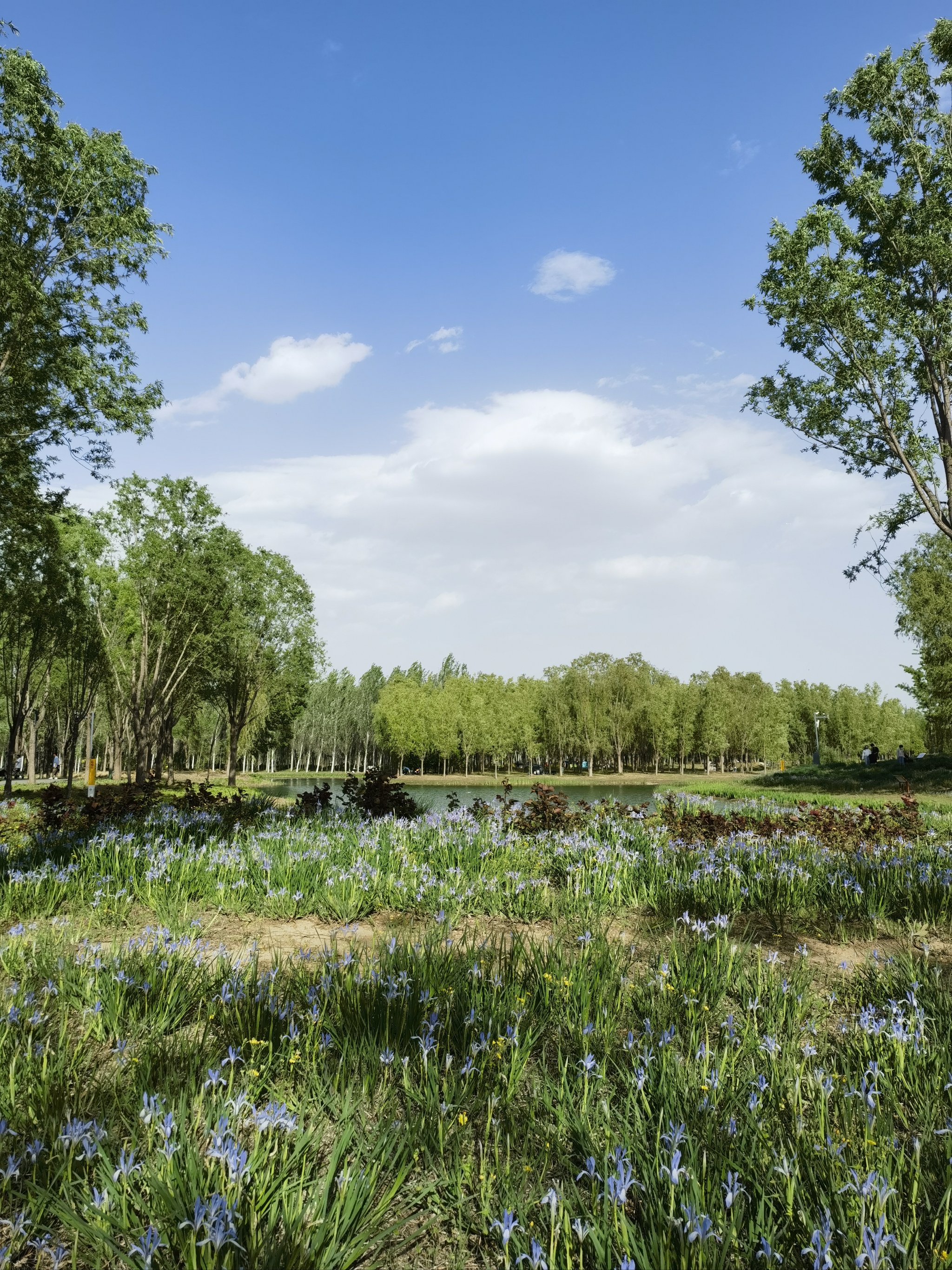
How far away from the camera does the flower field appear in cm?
203

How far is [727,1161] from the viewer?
2221mm

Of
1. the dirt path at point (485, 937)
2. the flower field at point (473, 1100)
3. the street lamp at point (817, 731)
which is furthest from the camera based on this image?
Result: the street lamp at point (817, 731)

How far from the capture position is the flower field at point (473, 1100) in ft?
6.65

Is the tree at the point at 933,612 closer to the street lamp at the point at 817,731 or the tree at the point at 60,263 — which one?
the street lamp at the point at 817,731

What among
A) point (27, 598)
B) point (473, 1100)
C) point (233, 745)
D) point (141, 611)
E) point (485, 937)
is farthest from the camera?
point (233, 745)

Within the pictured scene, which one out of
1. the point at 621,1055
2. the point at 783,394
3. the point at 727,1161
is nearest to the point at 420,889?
the point at 621,1055

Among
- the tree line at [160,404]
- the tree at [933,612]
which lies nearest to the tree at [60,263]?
the tree line at [160,404]

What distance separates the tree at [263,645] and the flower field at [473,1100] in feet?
92.6

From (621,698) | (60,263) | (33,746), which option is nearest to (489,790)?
(621,698)

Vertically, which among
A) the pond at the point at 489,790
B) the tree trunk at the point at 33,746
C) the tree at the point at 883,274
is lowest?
the pond at the point at 489,790

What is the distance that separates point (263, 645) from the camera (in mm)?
34906

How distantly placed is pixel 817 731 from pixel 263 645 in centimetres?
4180

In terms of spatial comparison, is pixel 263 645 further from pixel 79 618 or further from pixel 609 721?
pixel 609 721

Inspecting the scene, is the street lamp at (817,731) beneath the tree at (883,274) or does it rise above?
beneath
